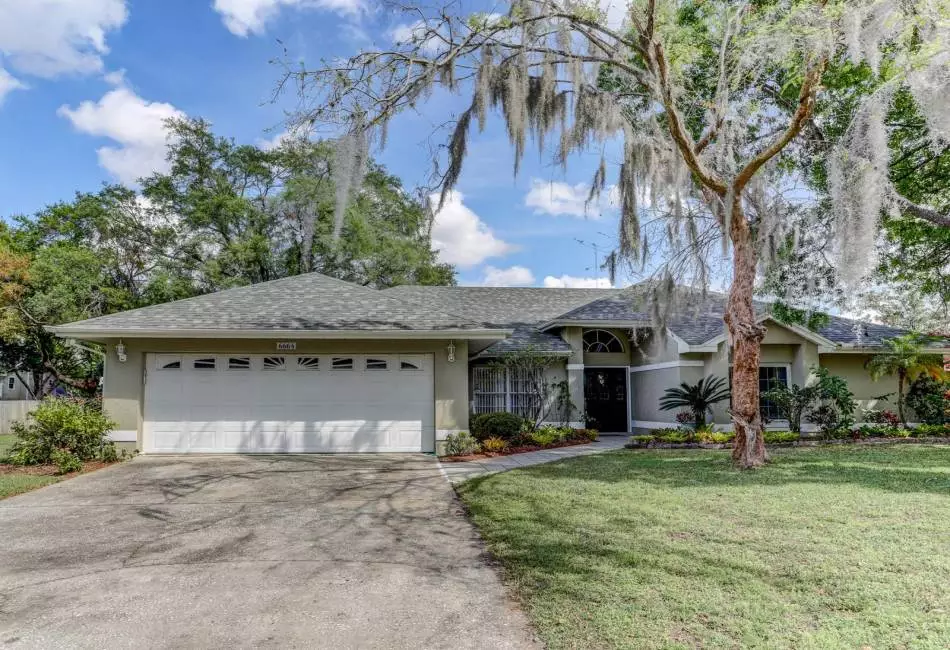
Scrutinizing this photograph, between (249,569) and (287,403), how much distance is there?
698 cm

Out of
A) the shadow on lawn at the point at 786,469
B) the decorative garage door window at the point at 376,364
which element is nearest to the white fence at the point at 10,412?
the decorative garage door window at the point at 376,364

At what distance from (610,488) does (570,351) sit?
7.09 meters

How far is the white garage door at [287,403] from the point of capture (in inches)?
433

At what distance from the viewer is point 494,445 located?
37.1 ft

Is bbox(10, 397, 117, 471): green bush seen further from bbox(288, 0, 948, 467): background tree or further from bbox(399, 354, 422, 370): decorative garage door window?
bbox(288, 0, 948, 467): background tree

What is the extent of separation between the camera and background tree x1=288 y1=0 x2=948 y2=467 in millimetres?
7113

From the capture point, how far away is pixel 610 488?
731 cm

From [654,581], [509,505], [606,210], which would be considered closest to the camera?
[654,581]

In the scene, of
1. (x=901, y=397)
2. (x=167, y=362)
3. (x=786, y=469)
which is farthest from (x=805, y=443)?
(x=167, y=362)

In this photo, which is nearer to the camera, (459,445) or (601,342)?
(459,445)

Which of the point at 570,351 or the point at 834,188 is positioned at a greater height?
the point at 834,188

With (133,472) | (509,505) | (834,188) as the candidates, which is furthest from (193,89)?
(834,188)

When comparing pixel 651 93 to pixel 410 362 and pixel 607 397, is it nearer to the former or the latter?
pixel 410 362

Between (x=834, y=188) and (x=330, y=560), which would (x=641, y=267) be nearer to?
(x=834, y=188)
